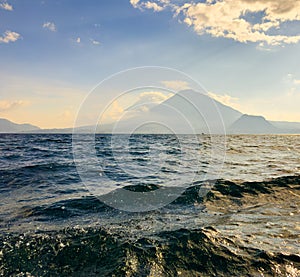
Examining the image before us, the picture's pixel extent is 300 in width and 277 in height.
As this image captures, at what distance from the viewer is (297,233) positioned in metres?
6.11

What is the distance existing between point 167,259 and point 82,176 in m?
9.79

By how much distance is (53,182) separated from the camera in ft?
41.1

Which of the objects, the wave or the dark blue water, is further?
the dark blue water

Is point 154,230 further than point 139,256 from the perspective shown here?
Yes

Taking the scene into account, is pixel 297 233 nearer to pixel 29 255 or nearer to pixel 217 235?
pixel 217 235

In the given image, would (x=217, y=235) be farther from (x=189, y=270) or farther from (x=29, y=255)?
(x=29, y=255)

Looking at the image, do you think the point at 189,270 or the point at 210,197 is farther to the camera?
the point at 210,197

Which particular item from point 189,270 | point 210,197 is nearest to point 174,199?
point 210,197

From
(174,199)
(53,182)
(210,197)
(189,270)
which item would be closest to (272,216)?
(210,197)

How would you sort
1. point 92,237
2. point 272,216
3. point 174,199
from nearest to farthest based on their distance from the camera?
point 92,237, point 272,216, point 174,199

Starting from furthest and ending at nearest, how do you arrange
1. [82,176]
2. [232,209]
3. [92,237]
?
1. [82,176]
2. [232,209]
3. [92,237]

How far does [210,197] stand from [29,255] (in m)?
6.19

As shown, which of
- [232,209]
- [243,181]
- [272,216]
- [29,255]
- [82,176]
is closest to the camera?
[29,255]

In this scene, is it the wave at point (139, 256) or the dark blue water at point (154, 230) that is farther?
the dark blue water at point (154, 230)
